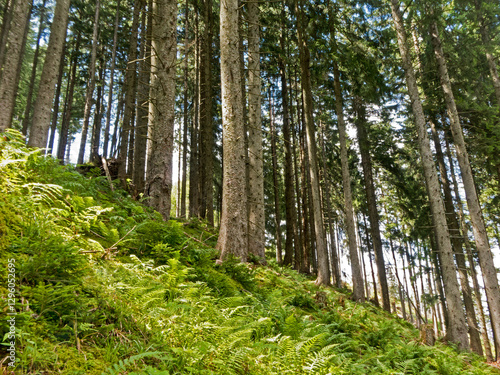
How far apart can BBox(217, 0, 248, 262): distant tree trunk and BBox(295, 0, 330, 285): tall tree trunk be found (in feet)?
21.7

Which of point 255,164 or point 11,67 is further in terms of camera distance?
point 255,164

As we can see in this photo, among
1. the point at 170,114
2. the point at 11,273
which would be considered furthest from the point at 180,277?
the point at 170,114

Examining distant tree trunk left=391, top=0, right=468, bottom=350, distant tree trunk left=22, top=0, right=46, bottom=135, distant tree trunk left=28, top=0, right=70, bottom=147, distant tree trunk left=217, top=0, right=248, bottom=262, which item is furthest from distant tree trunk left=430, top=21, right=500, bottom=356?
distant tree trunk left=22, top=0, right=46, bottom=135

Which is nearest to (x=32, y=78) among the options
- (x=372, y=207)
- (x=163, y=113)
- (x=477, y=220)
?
(x=163, y=113)

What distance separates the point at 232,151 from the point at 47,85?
5183 mm

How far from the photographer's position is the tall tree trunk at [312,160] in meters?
12.3

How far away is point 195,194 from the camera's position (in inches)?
576

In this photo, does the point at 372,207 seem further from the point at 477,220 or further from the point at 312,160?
the point at 312,160

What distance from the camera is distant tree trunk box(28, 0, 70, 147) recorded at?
7.39m

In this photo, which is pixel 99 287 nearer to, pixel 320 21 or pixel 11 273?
pixel 11 273

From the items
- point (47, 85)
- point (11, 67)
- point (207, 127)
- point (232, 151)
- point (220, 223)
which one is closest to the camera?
point (232, 151)

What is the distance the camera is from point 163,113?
7.38 metres

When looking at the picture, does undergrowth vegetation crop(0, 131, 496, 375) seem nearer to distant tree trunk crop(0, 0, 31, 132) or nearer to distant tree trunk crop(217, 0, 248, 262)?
distant tree trunk crop(217, 0, 248, 262)

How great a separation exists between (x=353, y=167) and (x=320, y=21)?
11.7m
